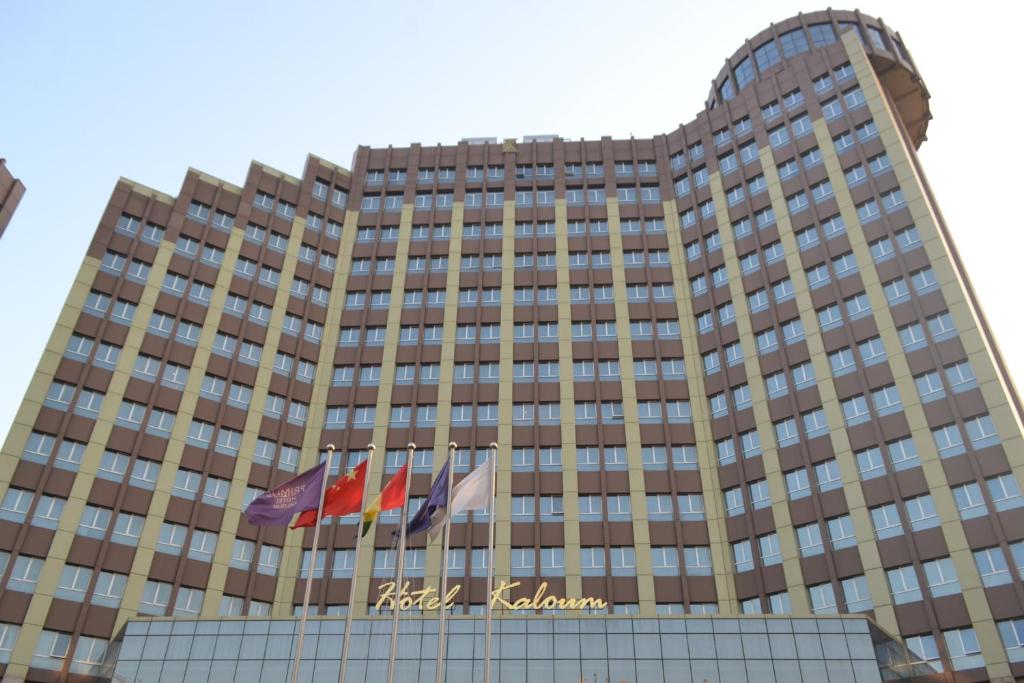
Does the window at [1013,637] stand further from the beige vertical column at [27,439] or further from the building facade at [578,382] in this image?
the beige vertical column at [27,439]

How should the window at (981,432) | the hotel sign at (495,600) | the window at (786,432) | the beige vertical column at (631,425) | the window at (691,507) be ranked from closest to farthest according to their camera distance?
the hotel sign at (495,600) < the window at (981,432) < the beige vertical column at (631,425) < the window at (786,432) < the window at (691,507)

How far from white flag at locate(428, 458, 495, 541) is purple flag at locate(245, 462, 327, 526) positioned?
208 inches

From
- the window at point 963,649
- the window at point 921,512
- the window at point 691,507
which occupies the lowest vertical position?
the window at point 963,649

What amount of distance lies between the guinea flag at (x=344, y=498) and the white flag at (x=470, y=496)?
3511 mm

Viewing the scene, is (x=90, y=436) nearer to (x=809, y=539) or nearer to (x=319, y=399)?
(x=319, y=399)

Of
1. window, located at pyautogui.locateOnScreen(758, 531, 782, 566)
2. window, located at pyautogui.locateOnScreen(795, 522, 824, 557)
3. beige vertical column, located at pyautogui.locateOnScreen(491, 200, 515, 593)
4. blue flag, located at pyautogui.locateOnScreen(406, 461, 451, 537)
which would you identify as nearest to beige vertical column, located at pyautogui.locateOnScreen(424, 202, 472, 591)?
beige vertical column, located at pyautogui.locateOnScreen(491, 200, 515, 593)

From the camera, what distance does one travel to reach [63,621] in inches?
2338

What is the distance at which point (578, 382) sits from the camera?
7806 centimetres

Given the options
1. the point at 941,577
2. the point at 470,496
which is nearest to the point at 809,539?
the point at 941,577

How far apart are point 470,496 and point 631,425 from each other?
40091 mm

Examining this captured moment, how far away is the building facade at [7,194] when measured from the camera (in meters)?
66.2

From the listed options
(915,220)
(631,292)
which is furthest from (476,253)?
(915,220)

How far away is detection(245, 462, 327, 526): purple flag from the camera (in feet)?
116

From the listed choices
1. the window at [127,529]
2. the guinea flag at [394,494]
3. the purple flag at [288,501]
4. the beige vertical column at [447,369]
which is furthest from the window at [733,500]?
the window at [127,529]
